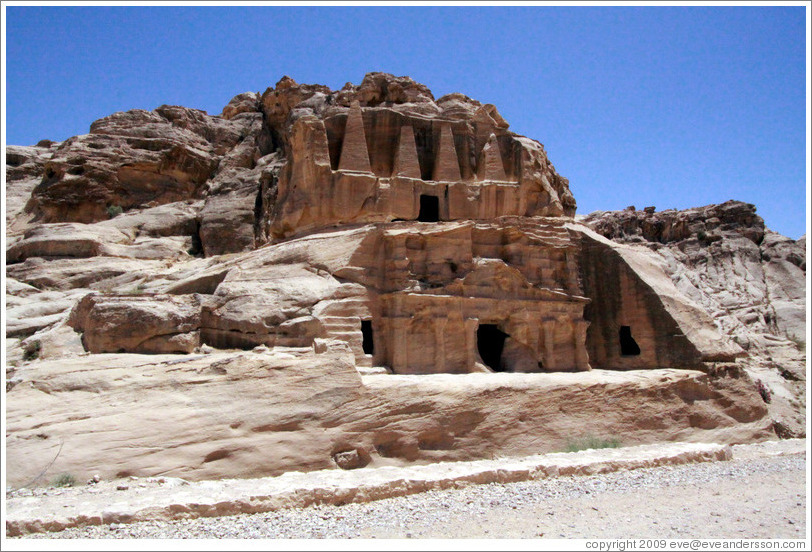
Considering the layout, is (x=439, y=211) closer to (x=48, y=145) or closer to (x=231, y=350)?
(x=231, y=350)

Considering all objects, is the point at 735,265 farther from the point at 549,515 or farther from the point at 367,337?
the point at 549,515

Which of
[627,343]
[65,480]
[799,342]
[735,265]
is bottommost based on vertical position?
[65,480]

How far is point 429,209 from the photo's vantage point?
23219 mm

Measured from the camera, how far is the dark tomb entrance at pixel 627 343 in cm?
2264

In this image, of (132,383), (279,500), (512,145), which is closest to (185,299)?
(132,383)

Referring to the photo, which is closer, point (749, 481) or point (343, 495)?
point (343, 495)

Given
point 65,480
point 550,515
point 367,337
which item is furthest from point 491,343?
point 65,480

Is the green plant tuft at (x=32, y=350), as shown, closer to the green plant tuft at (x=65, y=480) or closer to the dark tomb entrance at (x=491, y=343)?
the green plant tuft at (x=65, y=480)

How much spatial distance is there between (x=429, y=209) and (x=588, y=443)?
10841mm

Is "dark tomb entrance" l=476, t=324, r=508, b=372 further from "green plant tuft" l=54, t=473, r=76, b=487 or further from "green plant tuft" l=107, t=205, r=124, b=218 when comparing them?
"green plant tuft" l=107, t=205, r=124, b=218

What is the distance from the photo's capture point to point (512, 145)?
77.3 feet

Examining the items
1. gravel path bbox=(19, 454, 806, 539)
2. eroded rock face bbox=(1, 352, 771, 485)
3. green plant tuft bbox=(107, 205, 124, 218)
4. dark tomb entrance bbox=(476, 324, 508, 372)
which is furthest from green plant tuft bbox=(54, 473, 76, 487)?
green plant tuft bbox=(107, 205, 124, 218)

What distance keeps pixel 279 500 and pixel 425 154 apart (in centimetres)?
1602

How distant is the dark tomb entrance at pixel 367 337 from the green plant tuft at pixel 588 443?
6.25 meters
